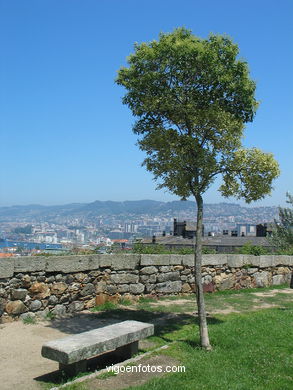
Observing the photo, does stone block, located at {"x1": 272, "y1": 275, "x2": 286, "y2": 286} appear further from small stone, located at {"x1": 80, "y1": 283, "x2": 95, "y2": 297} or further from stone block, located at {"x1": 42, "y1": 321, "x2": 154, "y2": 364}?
stone block, located at {"x1": 42, "y1": 321, "x2": 154, "y2": 364}

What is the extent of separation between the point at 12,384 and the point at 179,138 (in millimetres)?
5210

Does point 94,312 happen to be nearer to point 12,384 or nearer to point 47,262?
point 47,262

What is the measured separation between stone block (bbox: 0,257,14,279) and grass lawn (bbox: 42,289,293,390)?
9.09ft

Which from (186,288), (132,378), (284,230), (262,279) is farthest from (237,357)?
(284,230)

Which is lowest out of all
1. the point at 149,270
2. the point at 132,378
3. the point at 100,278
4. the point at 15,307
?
the point at 132,378

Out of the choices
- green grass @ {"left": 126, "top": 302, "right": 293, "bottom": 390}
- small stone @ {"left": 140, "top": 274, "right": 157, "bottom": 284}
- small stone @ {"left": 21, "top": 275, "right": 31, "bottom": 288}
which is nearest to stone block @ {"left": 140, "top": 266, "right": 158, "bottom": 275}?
small stone @ {"left": 140, "top": 274, "right": 157, "bottom": 284}

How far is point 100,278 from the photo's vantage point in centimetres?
1162

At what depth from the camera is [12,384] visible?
6207mm

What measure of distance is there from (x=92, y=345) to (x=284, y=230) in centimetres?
2005

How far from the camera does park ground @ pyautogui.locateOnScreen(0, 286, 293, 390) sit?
5941mm

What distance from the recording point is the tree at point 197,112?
25.5 ft

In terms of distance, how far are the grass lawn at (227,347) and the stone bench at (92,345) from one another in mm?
489

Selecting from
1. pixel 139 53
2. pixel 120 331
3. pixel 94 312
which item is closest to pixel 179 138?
pixel 139 53

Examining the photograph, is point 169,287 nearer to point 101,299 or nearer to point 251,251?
point 101,299
